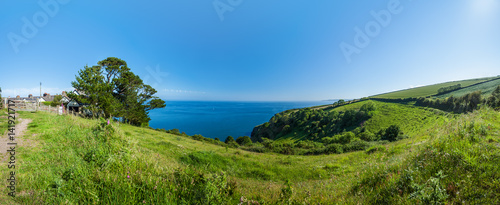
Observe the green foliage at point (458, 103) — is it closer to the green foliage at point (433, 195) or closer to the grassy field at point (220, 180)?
the grassy field at point (220, 180)

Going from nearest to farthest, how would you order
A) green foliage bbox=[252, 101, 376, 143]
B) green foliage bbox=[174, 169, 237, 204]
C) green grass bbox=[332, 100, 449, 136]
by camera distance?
green foliage bbox=[174, 169, 237, 204] → green grass bbox=[332, 100, 449, 136] → green foliage bbox=[252, 101, 376, 143]

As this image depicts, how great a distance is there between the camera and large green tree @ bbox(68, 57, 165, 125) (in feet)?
77.2

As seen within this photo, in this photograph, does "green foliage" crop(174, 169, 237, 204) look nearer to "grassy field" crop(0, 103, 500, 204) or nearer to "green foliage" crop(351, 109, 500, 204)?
"grassy field" crop(0, 103, 500, 204)

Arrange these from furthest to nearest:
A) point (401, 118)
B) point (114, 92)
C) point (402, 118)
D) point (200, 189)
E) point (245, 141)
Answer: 1. point (401, 118)
2. point (402, 118)
3. point (245, 141)
4. point (114, 92)
5. point (200, 189)

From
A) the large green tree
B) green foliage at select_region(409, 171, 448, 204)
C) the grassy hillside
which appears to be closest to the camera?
green foliage at select_region(409, 171, 448, 204)

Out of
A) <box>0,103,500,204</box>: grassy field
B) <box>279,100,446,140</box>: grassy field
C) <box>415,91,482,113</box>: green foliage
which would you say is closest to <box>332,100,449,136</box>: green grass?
<box>279,100,446,140</box>: grassy field

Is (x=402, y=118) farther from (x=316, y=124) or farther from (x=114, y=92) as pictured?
(x=114, y=92)

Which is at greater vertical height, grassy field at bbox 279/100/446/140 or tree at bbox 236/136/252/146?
grassy field at bbox 279/100/446/140

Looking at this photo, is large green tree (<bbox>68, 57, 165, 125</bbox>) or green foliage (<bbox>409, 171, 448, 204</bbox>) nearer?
green foliage (<bbox>409, 171, 448, 204</bbox>)

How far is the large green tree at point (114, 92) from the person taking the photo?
2352cm

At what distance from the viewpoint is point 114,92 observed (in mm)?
31609

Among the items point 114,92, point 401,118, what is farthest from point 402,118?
point 114,92

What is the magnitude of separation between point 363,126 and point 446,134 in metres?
60.3

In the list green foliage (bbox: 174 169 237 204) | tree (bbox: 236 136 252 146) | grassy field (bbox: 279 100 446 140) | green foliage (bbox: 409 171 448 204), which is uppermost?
green foliage (bbox: 409 171 448 204)
